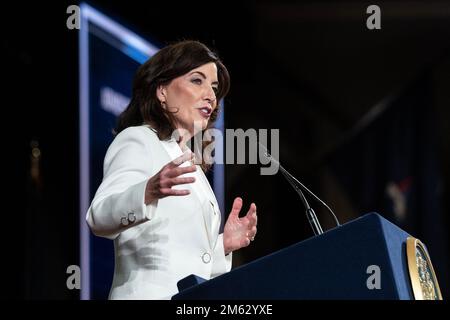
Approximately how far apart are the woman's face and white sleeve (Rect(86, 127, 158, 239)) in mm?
122

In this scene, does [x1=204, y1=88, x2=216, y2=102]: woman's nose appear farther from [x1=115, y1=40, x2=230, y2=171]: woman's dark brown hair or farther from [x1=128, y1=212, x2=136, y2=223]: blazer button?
[x1=128, y1=212, x2=136, y2=223]: blazer button

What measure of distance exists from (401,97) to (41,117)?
2607mm

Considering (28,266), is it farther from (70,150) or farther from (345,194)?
(345,194)

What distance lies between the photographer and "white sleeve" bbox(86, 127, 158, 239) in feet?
6.39

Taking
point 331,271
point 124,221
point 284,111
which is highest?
point 284,111

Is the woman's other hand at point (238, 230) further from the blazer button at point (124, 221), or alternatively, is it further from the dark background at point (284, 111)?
the dark background at point (284, 111)

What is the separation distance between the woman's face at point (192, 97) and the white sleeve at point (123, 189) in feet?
0.40

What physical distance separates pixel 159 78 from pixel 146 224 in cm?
39

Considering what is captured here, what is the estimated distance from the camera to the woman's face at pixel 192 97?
227 centimetres

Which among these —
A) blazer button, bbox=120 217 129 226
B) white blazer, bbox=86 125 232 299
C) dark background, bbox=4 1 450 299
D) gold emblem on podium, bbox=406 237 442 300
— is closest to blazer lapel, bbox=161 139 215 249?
white blazer, bbox=86 125 232 299

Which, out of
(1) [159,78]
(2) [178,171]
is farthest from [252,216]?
(2) [178,171]

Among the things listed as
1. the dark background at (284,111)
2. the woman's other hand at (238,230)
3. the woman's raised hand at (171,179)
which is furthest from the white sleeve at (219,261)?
the dark background at (284,111)

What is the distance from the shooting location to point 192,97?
2.27m

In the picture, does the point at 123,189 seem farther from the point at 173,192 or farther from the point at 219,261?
the point at 219,261
